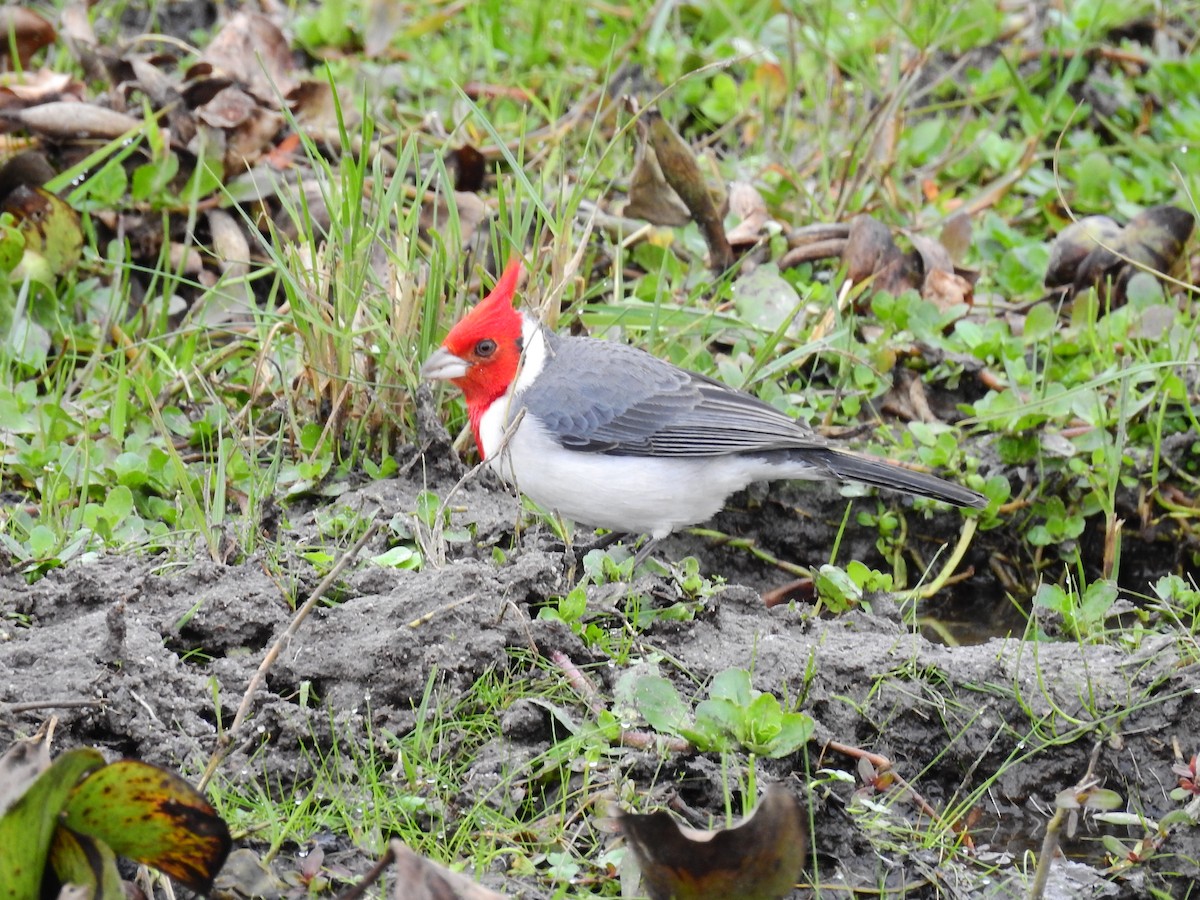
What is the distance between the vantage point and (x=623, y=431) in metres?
4.38

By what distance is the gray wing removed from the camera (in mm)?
4309

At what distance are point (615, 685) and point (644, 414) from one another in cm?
134

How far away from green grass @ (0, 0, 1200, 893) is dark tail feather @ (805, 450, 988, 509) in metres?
0.27

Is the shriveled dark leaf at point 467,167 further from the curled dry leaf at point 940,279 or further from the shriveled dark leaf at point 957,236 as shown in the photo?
the shriveled dark leaf at point 957,236

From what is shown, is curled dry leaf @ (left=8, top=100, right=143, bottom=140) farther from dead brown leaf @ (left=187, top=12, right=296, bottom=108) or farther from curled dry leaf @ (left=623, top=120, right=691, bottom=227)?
curled dry leaf @ (left=623, top=120, right=691, bottom=227)

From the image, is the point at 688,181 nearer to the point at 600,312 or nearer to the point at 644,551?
the point at 600,312

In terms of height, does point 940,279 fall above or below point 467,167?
below

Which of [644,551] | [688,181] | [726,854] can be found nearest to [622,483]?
[644,551]

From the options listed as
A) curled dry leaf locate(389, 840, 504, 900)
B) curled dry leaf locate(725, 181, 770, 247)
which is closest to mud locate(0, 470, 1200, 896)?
curled dry leaf locate(389, 840, 504, 900)

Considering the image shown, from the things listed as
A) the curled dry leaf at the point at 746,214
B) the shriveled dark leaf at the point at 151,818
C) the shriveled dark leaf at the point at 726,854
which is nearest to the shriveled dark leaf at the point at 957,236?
the curled dry leaf at the point at 746,214

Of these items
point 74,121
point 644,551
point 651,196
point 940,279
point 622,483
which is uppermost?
point 74,121

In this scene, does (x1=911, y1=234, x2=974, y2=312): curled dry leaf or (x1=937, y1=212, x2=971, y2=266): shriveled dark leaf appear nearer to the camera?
(x1=911, y1=234, x2=974, y2=312): curled dry leaf

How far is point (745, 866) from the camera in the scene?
7.92ft

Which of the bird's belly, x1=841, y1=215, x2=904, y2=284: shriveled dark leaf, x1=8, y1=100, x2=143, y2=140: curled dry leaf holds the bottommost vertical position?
the bird's belly
